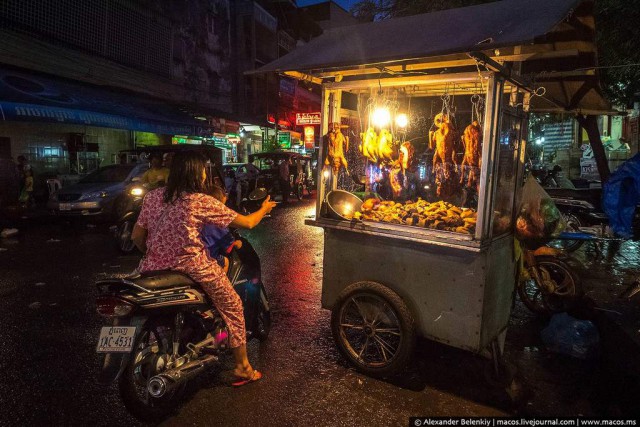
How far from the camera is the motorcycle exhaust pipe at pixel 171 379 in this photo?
9.66ft

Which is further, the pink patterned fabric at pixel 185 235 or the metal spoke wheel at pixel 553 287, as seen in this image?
the metal spoke wheel at pixel 553 287

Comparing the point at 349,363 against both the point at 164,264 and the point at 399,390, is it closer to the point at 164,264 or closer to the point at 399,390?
the point at 399,390

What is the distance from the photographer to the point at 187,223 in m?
3.09

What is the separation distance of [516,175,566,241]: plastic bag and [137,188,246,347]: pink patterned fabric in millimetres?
2620

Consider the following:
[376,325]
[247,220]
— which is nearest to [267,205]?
[247,220]

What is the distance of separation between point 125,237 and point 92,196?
165 inches

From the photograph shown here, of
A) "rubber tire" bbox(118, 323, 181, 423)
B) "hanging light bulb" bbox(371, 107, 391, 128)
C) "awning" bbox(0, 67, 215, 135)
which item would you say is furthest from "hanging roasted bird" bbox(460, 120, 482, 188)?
"awning" bbox(0, 67, 215, 135)

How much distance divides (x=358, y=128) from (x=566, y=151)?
22287mm

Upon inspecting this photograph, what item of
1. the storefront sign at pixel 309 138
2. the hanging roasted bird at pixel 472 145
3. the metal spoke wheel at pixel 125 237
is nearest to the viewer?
the hanging roasted bird at pixel 472 145

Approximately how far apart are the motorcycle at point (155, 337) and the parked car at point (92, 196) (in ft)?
32.0

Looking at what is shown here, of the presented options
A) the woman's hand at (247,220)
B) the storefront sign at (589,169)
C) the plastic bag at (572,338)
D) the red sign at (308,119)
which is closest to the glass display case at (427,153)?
the woman's hand at (247,220)

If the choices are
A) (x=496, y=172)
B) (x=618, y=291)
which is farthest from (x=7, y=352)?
(x=618, y=291)

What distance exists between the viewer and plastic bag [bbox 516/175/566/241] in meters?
3.87

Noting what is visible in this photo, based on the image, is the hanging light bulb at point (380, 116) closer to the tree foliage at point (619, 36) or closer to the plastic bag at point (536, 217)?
the plastic bag at point (536, 217)
